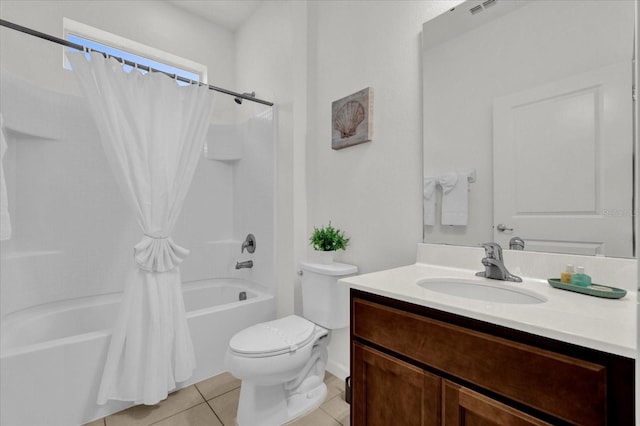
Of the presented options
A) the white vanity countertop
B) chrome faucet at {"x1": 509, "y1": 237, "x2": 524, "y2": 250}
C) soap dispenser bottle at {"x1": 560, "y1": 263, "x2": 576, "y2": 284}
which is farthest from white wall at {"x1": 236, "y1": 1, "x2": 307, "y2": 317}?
soap dispenser bottle at {"x1": 560, "y1": 263, "x2": 576, "y2": 284}

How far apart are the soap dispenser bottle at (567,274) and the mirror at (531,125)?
85 mm

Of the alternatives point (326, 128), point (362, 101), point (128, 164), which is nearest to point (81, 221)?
point (128, 164)

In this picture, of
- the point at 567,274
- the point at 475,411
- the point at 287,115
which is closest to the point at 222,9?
the point at 287,115

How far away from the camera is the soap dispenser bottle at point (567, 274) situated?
0.96m

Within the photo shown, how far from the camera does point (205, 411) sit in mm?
1550

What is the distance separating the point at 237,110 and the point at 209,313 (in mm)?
1975

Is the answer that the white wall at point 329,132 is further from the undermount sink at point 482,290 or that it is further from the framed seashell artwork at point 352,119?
the undermount sink at point 482,290

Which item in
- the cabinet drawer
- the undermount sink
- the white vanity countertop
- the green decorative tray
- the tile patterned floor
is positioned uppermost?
the green decorative tray

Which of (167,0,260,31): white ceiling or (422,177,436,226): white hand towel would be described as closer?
(422,177,436,226): white hand towel

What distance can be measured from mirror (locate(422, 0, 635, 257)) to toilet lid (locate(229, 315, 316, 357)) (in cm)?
81

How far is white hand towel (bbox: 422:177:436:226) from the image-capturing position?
55.1 inches

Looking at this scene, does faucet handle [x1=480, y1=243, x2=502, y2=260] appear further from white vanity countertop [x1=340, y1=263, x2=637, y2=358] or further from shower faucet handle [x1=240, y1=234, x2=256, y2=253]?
shower faucet handle [x1=240, y1=234, x2=256, y2=253]

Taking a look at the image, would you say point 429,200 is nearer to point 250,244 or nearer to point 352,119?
point 352,119

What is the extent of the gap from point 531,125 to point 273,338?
144 centimetres
